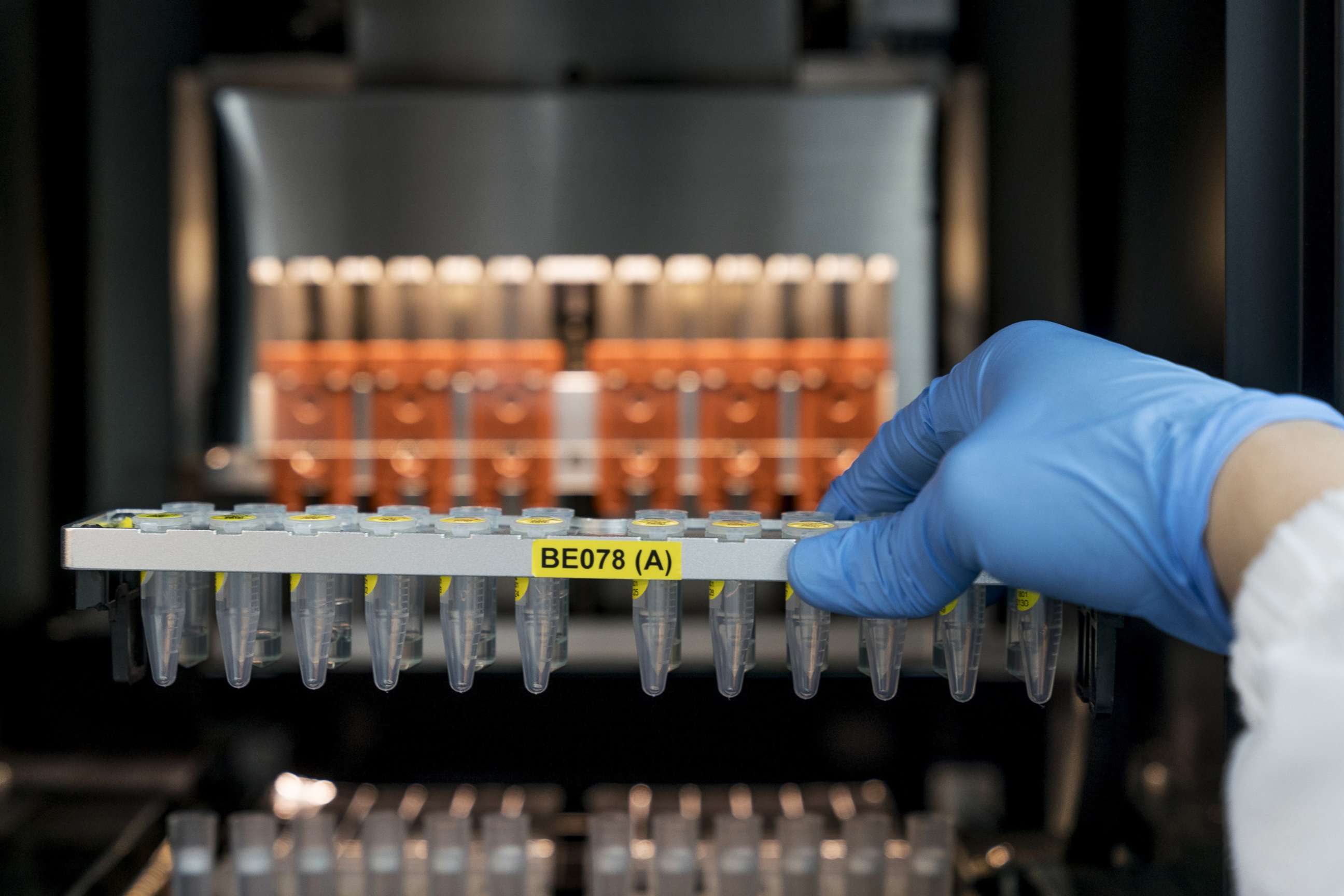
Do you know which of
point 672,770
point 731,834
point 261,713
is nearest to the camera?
point 731,834

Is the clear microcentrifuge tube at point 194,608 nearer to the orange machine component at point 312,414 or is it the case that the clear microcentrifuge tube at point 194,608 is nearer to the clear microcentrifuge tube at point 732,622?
the clear microcentrifuge tube at point 732,622

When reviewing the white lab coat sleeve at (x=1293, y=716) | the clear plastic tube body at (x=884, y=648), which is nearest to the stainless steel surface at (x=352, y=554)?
the clear plastic tube body at (x=884, y=648)

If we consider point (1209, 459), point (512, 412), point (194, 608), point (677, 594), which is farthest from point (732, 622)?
point (512, 412)

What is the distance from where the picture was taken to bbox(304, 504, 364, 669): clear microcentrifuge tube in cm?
108

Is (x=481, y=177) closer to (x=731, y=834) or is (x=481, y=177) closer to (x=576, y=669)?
(x=576, y=669)

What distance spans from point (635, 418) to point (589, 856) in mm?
2184

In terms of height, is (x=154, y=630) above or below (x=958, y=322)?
below

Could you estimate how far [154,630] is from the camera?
1095mm

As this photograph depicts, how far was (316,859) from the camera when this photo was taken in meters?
1.44

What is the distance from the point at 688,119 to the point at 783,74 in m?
0.38

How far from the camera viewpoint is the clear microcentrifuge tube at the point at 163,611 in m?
1.09

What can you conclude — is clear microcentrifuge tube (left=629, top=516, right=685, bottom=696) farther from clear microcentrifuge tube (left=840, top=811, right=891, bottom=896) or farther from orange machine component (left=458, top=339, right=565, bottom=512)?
orange machine component (left=458, top=339, right=565, bottom=512)

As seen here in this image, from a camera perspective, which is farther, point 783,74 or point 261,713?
point 783,74

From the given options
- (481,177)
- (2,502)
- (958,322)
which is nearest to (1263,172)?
(958,322)
